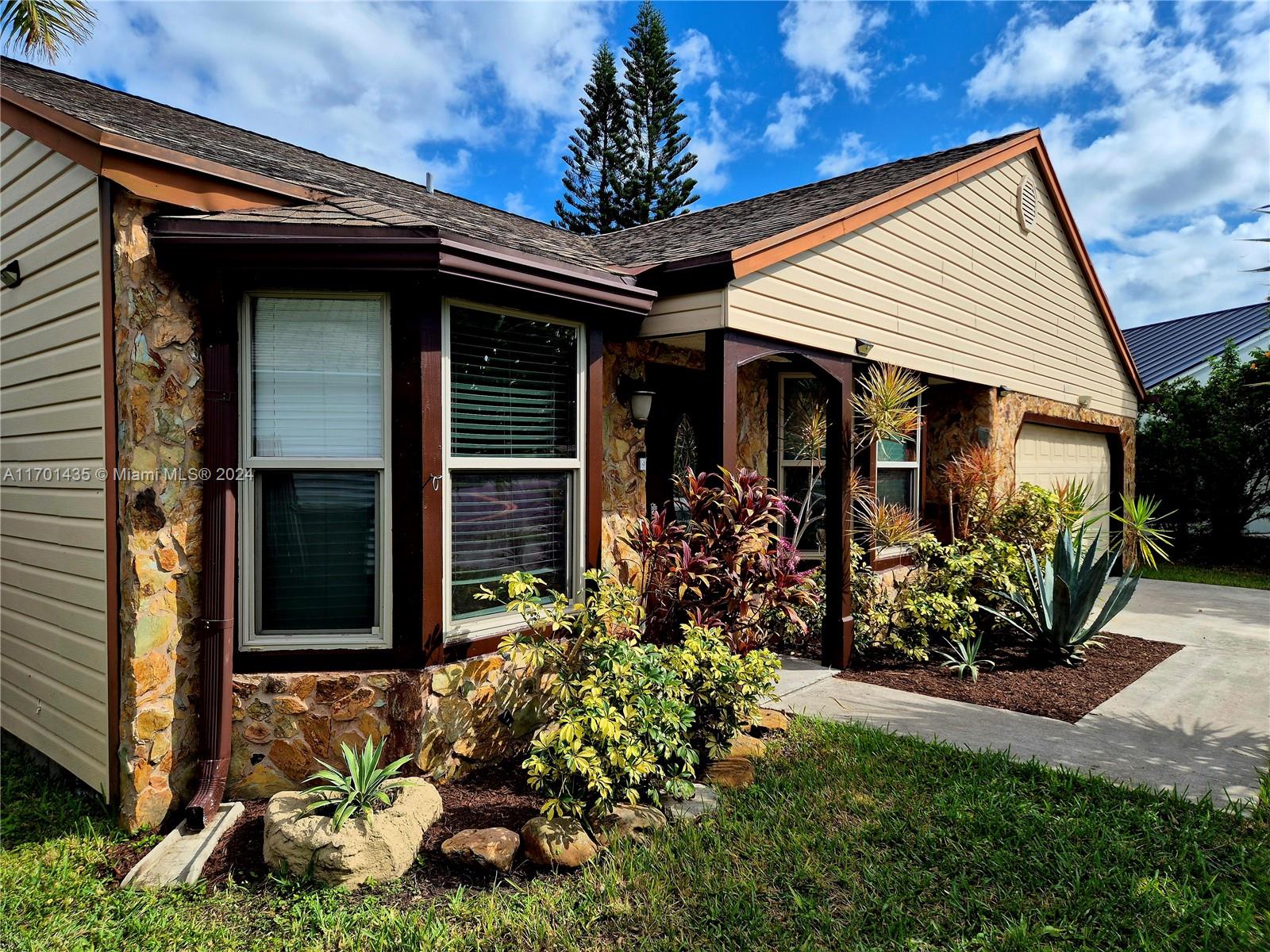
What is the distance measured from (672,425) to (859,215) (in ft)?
7.80

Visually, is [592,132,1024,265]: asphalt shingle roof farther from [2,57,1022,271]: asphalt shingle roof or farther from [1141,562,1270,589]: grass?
[1141,562,1270,589]: grass

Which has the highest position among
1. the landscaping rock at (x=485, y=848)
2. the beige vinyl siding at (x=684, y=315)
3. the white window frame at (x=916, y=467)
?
the beige vinyl siding at (x=684, y=315)

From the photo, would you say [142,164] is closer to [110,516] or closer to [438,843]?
[110,516]

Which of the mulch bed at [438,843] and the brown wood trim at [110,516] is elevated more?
the brown wood trim at [110,516]

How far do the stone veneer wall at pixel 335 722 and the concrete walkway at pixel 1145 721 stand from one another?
2431mm

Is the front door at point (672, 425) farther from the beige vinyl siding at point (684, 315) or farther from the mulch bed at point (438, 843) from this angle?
the mulch bed at point (438, 843)

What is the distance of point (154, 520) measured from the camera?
3.41m

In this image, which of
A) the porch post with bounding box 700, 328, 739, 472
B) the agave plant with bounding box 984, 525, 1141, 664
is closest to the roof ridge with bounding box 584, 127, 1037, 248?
the porch post with bounding box 700, 328, 739, 472

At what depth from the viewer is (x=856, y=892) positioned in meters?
2.73

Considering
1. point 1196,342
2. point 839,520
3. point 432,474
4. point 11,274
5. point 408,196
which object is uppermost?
point 1196,342

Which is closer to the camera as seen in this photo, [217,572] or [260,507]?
[217,572]

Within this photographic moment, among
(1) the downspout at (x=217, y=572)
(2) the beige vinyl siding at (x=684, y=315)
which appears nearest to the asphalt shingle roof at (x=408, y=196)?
(2) the beige vinyl siding at (x=684, y=315)

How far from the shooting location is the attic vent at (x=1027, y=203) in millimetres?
8852

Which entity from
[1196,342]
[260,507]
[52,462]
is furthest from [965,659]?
[1196,342]
